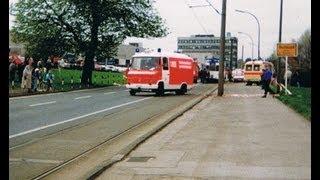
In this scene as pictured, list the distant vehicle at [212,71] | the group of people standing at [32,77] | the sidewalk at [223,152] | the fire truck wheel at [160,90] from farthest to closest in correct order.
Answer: the distant vehicle at [212,71] → the fire truck wheel at [160,90] → the group of people standing at [32,77] → the sidewalk at [223,152]

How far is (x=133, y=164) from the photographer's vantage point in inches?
344

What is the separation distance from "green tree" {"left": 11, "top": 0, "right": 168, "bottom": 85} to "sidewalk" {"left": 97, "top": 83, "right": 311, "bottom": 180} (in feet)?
95.8

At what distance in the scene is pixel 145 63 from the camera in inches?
1216

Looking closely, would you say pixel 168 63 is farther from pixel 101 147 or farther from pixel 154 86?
pixel 101 147

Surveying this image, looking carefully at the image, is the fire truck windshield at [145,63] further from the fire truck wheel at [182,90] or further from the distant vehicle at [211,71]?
the distant vehicle at [211,71]

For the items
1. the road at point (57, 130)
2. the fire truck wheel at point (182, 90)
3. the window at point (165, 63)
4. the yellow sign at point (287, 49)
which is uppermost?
the yellow sign at point (287, 49)

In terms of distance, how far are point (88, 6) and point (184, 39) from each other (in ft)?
206

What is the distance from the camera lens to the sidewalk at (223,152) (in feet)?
26.1

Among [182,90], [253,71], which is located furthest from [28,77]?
[253,71]

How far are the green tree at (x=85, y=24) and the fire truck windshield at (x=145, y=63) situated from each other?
43.3ft

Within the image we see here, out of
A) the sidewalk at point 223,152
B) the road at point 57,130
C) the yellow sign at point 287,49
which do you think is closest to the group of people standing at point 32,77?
the road at point 57,130

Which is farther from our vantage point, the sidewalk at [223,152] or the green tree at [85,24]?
the green tree at [85,24]

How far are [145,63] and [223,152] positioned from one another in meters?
21.3

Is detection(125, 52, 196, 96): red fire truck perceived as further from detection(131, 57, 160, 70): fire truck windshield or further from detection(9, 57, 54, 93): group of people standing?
detection(9, 57, 54, 93): group of people standing
